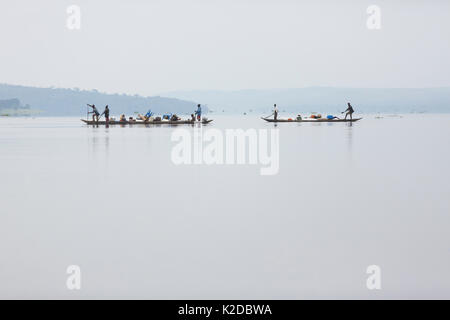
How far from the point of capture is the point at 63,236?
7918mm

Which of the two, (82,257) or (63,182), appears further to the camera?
(63,182)

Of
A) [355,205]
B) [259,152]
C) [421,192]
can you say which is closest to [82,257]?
[355,205]

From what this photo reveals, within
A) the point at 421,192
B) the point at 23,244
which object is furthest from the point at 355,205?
the point at 23,244

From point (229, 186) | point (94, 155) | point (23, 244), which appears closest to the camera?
point (23, 244)

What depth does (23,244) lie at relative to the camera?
758 cm

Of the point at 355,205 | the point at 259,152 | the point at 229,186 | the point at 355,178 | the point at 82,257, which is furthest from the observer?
the point at 259,152

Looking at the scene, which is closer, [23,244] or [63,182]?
[23,244]

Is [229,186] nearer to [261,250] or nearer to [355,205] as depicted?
[355,205]

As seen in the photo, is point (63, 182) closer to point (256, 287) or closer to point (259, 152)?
point (256, 287)
